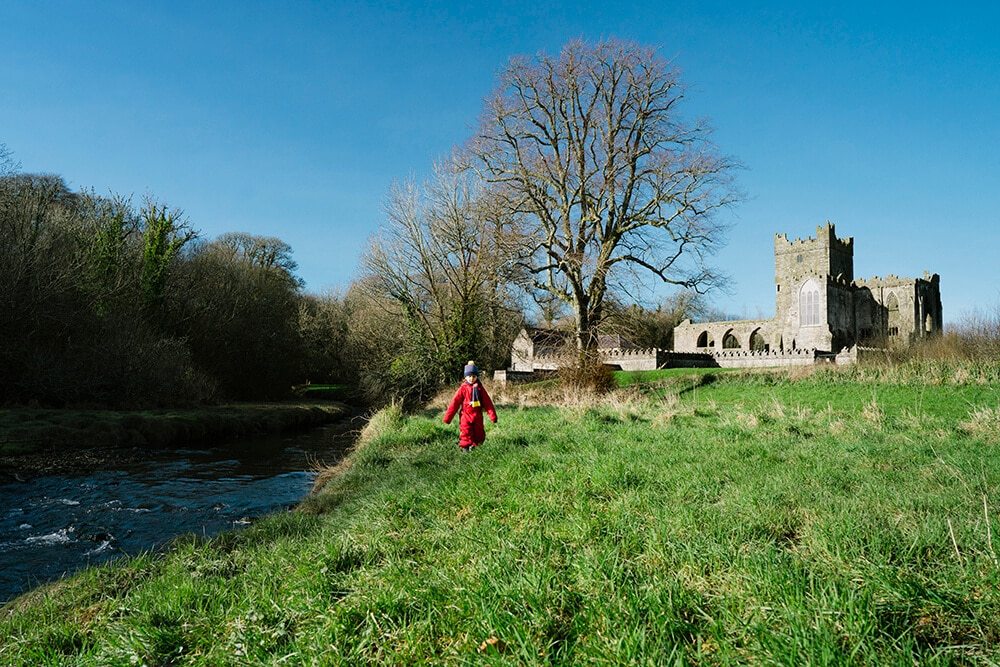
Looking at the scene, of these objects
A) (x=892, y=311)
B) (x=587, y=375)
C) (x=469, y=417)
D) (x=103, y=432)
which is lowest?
(x=103, y=432)

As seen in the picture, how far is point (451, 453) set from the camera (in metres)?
10.3

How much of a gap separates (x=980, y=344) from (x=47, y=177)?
45.0 m

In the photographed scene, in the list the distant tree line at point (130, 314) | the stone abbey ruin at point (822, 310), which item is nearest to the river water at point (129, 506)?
the distant tree line at point (130, 314)

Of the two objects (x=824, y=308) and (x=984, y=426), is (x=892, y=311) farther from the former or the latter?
(x=984, y=426)

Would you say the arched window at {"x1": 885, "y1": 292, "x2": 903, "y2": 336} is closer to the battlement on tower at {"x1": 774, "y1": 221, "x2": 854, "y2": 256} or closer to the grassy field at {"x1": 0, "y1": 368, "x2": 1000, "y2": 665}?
the battlement on tower at {"x1": 774, "y1": 221, "x2": 854, "y2": 256}

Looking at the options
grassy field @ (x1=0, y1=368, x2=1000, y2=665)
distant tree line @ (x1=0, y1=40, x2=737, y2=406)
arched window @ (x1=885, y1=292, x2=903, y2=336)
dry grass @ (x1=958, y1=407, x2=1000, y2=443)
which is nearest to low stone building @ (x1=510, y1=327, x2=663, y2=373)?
distant tree line @ (x1=0, y1=40, x2=737, y2=406)

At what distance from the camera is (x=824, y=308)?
181ft

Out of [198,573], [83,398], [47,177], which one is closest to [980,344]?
[198,573]

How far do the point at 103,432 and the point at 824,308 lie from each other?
54122 mm

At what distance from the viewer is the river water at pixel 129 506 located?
26.1ft

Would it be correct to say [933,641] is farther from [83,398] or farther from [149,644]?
[83,398]

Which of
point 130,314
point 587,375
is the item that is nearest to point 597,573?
point 587,375

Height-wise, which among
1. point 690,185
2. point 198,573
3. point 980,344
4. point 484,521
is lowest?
point 198,573

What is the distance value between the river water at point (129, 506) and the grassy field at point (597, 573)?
2.27 m
